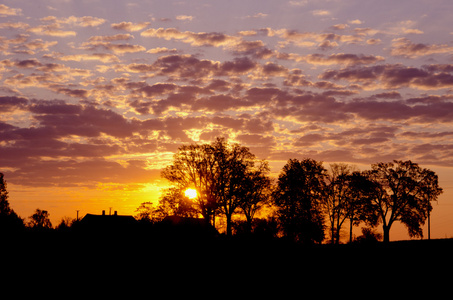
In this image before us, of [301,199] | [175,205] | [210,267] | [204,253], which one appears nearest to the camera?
[210,267]

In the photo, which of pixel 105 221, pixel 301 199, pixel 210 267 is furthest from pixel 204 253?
pixel 105 221

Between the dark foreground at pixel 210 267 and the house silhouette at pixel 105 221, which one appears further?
the house silhouette at pixel 105 221

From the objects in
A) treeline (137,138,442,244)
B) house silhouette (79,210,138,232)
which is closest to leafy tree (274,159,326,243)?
treeline (137,138,442,244)

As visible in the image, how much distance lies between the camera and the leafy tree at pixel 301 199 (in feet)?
218

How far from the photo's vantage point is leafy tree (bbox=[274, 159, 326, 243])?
66.4 m

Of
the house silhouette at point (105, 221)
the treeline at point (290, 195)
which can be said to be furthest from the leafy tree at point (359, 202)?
the house silhouette at point (105, 221)

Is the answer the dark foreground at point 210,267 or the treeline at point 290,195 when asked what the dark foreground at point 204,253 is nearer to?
the dark foreground at point 210,267

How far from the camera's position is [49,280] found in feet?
81.5

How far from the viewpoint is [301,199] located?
69062 mm

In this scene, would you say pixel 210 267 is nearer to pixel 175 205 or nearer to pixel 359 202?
pixel 175 205

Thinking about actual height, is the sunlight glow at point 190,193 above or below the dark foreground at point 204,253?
above

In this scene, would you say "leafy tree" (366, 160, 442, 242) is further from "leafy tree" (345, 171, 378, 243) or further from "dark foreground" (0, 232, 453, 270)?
"dark foreground" (0, 232, 453, 270)

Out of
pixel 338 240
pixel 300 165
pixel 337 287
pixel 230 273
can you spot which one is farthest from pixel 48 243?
pixel 338 240

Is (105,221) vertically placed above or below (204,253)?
above
